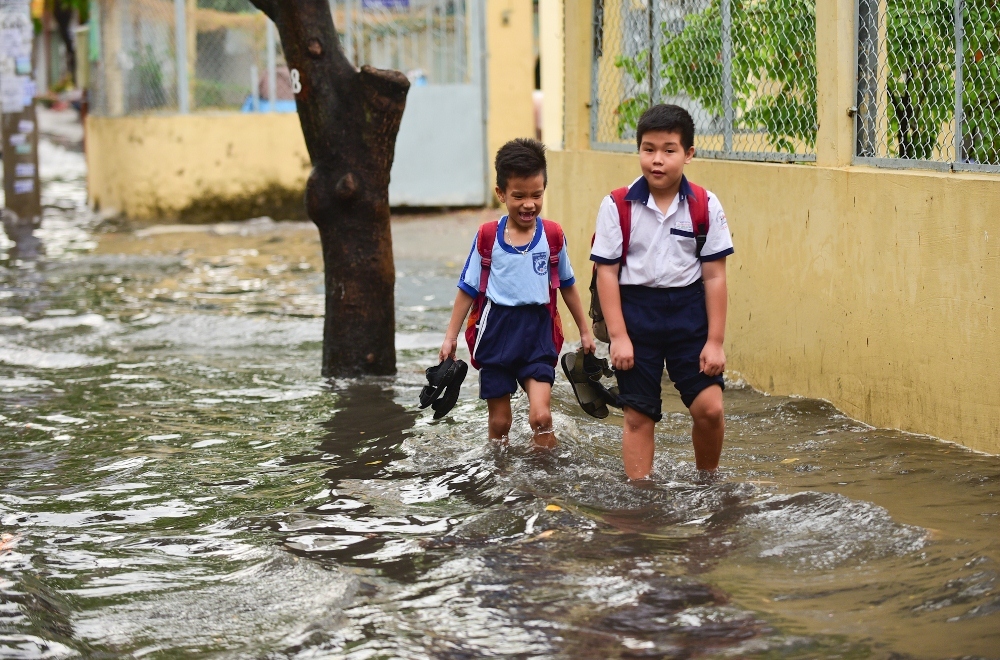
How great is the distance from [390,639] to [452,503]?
1.39m

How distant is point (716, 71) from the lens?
754 cm

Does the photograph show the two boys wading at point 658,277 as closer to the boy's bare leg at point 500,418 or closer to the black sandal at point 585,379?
the black sandal at point 585,379

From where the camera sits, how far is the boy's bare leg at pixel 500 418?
551 centimetres

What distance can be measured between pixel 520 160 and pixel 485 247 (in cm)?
46

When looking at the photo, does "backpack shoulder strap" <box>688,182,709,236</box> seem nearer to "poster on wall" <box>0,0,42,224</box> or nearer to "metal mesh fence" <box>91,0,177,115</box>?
"metal mesh fence" <box>91,0,177,115</box>

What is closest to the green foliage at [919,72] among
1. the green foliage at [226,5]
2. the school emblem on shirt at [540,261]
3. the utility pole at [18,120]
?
the school emblem on shirt at [540,261]

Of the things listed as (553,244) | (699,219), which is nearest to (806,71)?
(553,244)

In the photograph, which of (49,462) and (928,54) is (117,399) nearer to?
(49,462)

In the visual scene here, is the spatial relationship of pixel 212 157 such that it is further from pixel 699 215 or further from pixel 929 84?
pixel 699 215

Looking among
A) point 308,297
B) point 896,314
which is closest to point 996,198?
point 896,314

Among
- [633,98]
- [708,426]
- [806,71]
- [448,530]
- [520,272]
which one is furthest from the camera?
[633,98]

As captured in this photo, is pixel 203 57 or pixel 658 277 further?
pixel 203 57

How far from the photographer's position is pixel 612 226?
4.66 meters

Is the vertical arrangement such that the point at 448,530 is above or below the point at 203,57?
below
